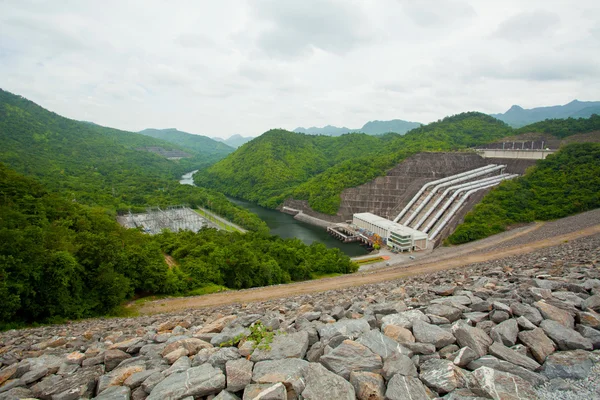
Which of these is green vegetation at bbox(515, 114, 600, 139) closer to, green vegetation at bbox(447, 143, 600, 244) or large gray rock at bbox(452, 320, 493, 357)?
green vegetation at bbox(447, 143, 600, 244)

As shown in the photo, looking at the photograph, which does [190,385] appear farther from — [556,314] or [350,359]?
[556,314]

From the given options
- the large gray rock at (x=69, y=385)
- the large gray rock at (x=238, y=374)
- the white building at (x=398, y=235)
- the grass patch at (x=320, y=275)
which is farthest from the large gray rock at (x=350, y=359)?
the white building at (x=398, y=235)

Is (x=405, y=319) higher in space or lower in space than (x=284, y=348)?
higher

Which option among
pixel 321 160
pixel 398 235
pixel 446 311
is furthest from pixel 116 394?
pixel 321 160

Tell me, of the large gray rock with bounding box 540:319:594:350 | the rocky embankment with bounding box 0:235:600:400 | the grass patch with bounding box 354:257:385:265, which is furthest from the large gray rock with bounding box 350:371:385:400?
the grass patch with bounding box 354:257:385:265

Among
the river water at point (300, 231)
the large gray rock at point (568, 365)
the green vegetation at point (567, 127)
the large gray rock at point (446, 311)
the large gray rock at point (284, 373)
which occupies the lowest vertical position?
the river water at point (300, 231)

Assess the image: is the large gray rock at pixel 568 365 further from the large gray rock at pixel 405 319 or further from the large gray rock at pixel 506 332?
the large gray rock at pixel 405 319

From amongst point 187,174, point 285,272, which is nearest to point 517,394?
point 285,272
